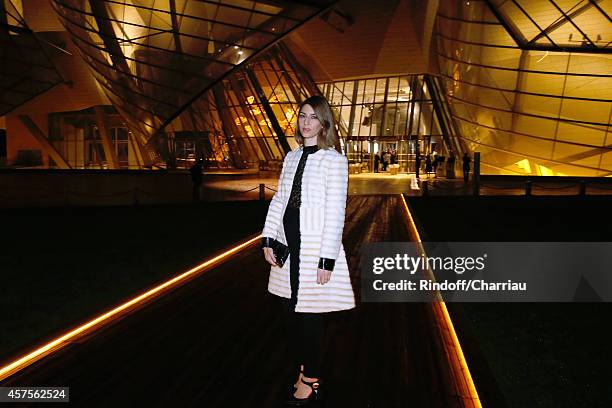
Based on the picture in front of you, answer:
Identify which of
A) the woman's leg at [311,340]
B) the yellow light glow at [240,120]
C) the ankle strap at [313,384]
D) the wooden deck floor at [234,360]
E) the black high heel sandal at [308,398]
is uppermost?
the yellow light glow at [240,120]

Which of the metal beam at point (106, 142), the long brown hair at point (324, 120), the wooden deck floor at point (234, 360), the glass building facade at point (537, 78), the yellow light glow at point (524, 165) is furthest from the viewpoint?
the metal beam at point (106, 142)

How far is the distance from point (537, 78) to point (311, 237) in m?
24.4

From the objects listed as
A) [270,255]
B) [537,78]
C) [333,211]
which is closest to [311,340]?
[270,255]

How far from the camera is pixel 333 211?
343 cm

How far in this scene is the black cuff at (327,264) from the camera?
3.38 meters

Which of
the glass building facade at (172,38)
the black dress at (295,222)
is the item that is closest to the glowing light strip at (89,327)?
the black dress at (295,222)

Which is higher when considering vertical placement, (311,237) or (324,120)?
(324,120)

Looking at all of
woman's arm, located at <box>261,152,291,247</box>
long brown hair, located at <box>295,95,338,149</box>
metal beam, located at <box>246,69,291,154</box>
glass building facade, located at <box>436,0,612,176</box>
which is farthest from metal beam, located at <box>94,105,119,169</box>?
long brown hair, located at <box>295,95,338,149</box>

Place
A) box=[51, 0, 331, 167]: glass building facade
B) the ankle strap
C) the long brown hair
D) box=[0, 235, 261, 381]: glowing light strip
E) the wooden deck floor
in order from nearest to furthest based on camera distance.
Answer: the long brown hair < the ankle strap < the wooden deck floor < box=[0, 235, 261, 381]: glowing light strip < box=[51, 0, 331, 167]: glass building facade

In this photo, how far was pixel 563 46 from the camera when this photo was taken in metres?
23.6

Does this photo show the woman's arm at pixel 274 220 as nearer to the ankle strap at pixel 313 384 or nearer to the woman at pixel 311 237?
the woman at pixel 311 237

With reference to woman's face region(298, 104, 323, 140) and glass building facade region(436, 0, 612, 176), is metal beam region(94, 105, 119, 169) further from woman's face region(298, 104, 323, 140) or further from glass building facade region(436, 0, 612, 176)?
woman's face region(298, 104, 323, 140)

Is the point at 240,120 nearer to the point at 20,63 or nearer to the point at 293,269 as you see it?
the point at 20,63

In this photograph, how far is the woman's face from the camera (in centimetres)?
350
